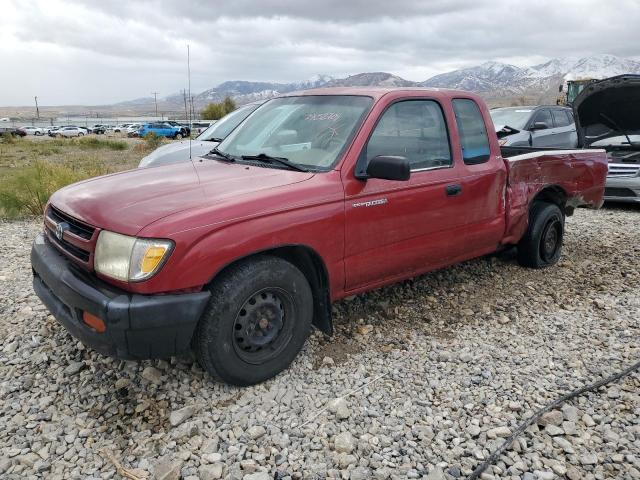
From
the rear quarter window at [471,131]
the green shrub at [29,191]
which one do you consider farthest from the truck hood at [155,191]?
the green shrub at [29,191]

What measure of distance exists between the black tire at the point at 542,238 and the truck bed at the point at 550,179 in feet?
0.66

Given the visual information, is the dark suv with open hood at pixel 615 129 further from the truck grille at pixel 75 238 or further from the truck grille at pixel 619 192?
the truck grille at pixel 75 238

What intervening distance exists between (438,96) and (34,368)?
3.54 meters

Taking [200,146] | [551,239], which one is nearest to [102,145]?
[200,146]

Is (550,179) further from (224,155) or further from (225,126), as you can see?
(225,126)

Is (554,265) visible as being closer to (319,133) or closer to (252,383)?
(319,133)

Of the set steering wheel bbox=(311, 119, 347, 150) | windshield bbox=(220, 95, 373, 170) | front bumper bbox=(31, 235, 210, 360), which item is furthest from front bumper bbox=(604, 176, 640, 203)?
front bumper bbox=(31, 235, 210, 360)

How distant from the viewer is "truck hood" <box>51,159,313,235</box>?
2.78 m

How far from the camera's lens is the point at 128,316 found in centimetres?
257

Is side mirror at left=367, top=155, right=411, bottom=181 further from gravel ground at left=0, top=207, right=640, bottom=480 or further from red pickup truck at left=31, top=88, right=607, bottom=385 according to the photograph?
gravel ground at left=0, top=207, right=640, bottom=480

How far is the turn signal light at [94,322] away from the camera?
2648mm

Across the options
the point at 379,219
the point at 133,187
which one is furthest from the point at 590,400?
the point at 133,187

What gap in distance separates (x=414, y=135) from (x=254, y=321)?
188 centimetres

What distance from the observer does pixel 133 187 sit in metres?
3.20
